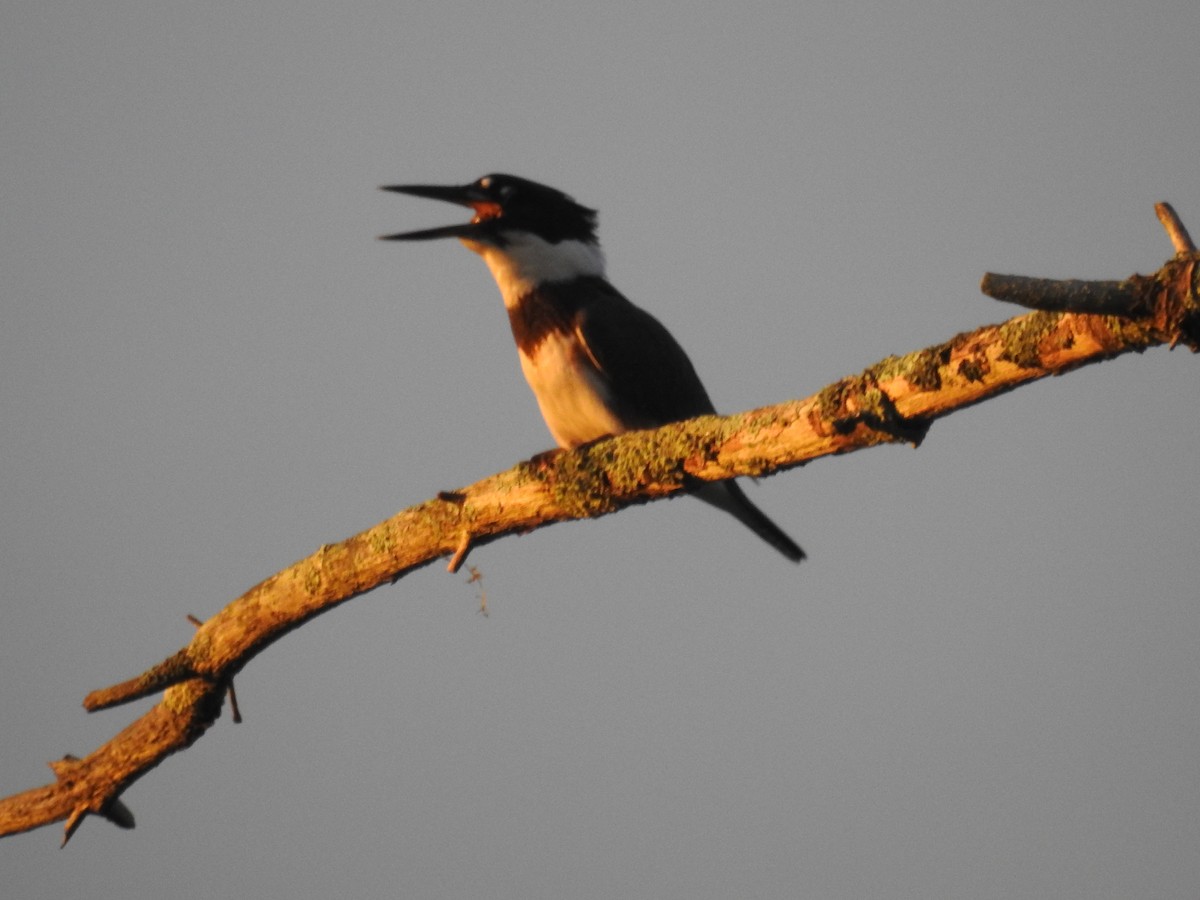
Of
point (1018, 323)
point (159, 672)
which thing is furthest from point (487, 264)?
point (1018, 323)

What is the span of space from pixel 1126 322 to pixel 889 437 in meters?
0.77

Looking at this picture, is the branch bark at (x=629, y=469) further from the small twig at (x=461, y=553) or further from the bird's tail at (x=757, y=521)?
the bird's tail at (x=757, y=521)

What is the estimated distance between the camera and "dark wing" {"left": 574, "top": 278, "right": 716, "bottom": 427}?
20.9ft

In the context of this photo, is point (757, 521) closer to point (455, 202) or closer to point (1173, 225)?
point (455, 202)

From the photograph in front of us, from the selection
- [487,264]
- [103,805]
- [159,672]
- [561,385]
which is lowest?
[103,805]

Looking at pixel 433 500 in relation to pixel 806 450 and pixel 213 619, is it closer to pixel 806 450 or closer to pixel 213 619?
pixel 213 619

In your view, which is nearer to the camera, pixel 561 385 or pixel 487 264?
pixel 561 385

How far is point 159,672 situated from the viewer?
15.8 feet

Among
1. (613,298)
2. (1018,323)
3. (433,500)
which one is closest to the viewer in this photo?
(1018,323)

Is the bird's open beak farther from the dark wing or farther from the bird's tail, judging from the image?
the bird's tail

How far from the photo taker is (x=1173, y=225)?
295 centimetres

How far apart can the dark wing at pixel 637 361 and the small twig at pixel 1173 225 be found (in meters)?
3.57

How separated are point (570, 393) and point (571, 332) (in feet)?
1.03

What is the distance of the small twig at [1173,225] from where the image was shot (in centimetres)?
291
